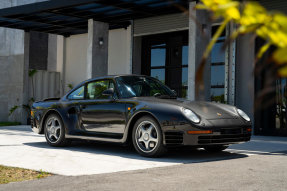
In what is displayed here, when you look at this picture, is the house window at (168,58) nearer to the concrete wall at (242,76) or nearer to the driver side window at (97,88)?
the concrete wall at (242,76)

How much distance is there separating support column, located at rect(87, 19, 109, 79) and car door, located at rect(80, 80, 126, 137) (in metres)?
6.47

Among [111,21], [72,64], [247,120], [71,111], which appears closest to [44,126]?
[71,111]

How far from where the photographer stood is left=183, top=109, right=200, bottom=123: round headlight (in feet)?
18.6

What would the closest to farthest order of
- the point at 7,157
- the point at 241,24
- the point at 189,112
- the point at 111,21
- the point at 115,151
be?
the point at 241,24
the point at 189,112
the point at 7,157
the point at 115,151
the point at 111,21

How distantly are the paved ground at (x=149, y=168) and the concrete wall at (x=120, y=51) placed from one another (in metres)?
8.32

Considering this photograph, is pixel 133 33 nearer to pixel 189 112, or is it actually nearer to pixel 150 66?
pixel 150 66

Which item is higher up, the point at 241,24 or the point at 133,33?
the point at 133,33

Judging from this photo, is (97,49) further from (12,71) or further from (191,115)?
(191,115)

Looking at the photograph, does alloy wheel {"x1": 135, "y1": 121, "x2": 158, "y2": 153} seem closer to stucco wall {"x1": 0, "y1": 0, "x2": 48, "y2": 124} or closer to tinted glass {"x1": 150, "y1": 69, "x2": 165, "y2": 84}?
tinted glass {"x1": 150, "y1": 69, "x2": 165, "y2": 84}

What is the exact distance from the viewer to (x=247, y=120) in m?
6.28

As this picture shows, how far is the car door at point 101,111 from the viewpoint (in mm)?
6488

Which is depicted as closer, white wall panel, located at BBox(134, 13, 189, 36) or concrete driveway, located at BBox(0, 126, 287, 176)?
concrete driveway, located at BBox(0, 126, 287, 176)

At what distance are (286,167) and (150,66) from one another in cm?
1026

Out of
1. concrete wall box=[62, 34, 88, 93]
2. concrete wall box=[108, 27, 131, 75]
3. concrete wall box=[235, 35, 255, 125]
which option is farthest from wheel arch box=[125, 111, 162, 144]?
concrete wall box=[62, 34, 88, 93]
